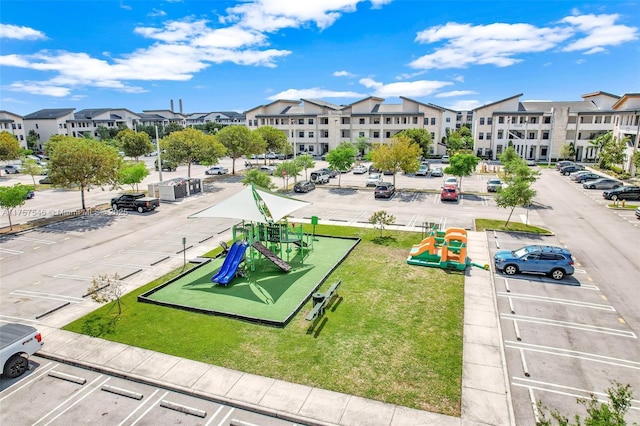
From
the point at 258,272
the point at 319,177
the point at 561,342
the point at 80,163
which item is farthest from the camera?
the point at 319,177

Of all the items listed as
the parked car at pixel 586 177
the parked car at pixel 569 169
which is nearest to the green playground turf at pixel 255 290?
the parked car at pixel 586 177

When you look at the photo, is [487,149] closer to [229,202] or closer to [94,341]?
[229,202]

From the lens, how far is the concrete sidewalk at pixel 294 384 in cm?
1104

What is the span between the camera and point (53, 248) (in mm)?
26609

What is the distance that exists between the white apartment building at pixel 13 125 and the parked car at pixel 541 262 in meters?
118

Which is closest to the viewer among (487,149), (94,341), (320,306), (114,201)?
(94,341)

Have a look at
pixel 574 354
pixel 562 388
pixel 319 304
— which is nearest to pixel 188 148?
pixel 319 304

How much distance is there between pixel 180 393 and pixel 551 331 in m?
13.9

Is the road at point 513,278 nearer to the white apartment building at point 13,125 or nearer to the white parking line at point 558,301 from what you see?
the white parking line at point 558,301

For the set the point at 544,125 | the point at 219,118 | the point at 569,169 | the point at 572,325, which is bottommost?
the point at 572,325

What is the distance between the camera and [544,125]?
74.1 metres

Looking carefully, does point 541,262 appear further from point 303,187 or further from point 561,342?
point 303,187

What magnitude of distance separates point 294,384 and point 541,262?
1509 centimetres

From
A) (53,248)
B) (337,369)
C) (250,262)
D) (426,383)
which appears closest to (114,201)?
(53,248)
